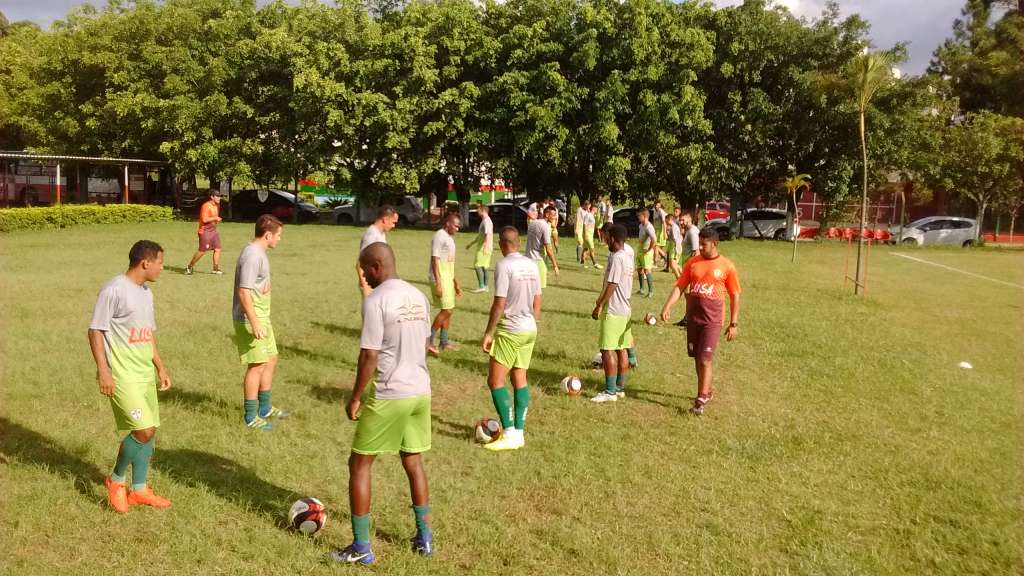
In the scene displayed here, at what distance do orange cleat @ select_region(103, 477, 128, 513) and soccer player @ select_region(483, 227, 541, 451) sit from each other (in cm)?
295

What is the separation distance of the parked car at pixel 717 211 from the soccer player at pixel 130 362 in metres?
38.7

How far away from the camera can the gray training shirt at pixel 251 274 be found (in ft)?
21.9

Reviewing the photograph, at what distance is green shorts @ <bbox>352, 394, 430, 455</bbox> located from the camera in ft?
14.9

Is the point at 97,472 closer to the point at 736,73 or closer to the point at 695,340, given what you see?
the point at 695,340

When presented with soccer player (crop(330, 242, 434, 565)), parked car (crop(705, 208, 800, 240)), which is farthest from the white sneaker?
parked car (crop(705, 208, 800, 240))

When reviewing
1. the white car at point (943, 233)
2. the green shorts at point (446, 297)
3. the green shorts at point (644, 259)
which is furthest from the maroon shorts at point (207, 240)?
the white car at point (943, 233)

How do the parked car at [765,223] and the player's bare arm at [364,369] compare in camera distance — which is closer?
the player's bare arm at [364,369]

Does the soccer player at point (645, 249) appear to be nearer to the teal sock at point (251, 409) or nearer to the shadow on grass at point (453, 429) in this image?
the shadow on grass at point (453, 429)

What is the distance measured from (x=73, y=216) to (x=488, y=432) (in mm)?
27923

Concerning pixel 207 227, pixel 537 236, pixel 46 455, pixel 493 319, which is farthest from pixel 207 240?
pixel 493 319

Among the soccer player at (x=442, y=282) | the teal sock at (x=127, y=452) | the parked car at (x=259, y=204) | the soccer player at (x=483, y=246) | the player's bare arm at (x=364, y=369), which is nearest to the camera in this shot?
the player's bare arm at (x=364, y=369)

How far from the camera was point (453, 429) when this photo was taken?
733cm

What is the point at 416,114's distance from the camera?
32.3m

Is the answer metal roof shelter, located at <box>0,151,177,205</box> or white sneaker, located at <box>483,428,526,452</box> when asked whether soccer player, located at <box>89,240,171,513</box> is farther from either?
metal roof shelter, located at <box>0,151,177,205</box>
